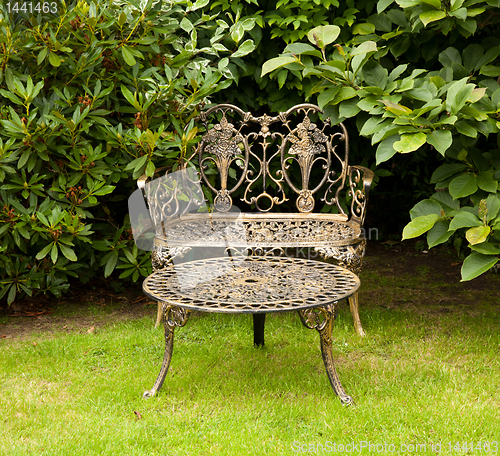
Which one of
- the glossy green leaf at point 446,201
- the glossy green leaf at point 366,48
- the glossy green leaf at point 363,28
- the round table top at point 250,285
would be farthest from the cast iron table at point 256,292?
the glossy green leaf at point 363,28

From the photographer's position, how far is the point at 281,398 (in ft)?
8.13

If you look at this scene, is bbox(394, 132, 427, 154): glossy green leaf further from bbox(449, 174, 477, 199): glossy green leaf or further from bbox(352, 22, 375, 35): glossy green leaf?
bbox(352, 22, 375, 35): glossy green leaf

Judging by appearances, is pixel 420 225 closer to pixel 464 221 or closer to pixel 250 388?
pixel 464 221

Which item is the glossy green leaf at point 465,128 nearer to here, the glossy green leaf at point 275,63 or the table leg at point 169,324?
the glossy green leaf at point 275,63

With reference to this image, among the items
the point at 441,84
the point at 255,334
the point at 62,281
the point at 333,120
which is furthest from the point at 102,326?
the point at 441,84

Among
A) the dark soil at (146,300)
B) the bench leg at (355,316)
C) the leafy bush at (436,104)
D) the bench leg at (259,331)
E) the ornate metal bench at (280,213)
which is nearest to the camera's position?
the leafy bush at (436,104)

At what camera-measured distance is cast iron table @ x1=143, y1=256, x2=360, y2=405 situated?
7.27 ft

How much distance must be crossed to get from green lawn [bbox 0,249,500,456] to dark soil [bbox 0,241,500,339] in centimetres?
13

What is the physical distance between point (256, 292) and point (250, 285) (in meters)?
0.11

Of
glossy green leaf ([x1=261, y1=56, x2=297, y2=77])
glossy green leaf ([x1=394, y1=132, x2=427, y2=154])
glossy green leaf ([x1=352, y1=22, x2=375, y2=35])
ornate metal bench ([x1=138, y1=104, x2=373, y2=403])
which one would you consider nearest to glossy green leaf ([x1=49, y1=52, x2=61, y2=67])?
ornate metal bench ([x1=138, y1=104, x2=373, y2=403])

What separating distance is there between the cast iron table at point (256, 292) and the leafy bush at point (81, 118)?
38.1 inches

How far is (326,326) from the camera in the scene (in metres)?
2.41

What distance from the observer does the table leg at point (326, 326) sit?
237 cm

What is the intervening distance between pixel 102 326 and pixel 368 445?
201cm
